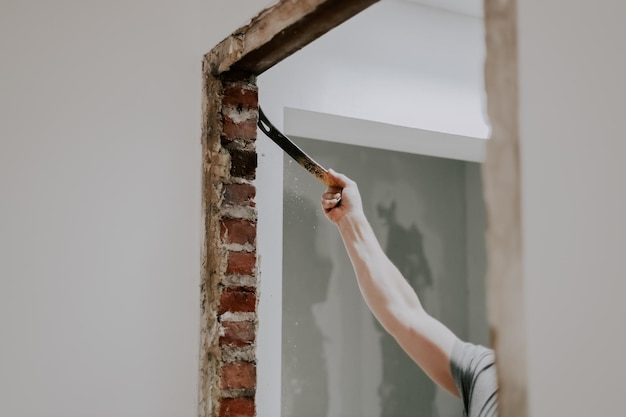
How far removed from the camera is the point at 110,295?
183 centimetres

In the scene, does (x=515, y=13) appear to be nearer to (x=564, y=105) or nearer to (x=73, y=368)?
(x=564, y=105)

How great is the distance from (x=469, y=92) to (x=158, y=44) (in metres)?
1.48

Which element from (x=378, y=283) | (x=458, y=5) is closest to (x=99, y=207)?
(x=378, y=283)

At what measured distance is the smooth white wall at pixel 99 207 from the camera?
5.72ft

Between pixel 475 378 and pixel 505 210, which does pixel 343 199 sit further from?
pixel 505 210

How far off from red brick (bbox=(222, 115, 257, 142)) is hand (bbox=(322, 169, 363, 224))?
23.8 inches

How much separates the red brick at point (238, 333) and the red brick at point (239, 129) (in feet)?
1.65

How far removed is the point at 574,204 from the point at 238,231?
1011 mm

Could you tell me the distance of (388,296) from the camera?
254 centimetres

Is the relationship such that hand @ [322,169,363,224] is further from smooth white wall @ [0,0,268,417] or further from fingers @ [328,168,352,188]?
smooth white wall @ [0,0,268,417]

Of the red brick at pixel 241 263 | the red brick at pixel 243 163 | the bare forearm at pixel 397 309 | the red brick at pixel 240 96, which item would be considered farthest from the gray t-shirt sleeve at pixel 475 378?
the red brick at pixel 240 96

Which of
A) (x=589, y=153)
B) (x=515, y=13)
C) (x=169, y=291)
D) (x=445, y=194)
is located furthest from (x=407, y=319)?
(x=445, y=194)

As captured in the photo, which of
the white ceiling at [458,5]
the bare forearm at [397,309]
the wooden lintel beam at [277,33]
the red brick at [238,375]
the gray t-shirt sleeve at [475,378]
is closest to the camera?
the wooden lintel beam at [277,33]

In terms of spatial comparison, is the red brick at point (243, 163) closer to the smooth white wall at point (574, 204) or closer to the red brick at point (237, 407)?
the red brick at point (237, 407)
